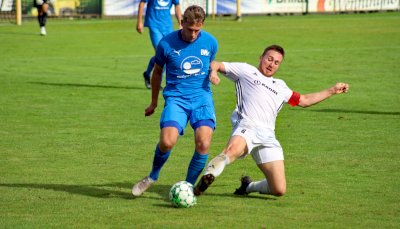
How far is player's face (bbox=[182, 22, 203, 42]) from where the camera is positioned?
10.2m

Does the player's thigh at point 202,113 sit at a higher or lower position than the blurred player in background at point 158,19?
lower

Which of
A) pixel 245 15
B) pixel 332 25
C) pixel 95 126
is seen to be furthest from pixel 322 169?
pixel 245 15

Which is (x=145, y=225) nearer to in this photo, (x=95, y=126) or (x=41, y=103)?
(x=95, y=126)

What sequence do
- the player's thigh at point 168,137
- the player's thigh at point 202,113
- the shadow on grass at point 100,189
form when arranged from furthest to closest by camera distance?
the shadow on grass at point 100,189
the player's thigh at point 202,113
the player's thigh at point 168,137

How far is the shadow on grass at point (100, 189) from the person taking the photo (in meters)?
10.7

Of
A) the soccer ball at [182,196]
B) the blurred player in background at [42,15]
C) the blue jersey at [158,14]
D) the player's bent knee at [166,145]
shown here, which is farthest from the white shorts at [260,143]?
the blurred player in background at [42,15]

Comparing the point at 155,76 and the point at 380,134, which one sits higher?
the point at 155,76

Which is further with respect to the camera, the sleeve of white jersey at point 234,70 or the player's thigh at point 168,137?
the sleeve of white jersey at point 234,70

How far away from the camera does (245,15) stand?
5081 cm

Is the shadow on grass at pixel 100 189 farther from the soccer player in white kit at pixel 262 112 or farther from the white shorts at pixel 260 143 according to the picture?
the white shorts at pixel 260 143

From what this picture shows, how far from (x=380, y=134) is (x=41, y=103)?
713 centimetres

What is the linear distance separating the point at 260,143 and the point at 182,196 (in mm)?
1167

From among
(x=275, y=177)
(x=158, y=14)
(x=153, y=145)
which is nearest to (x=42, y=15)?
(x=158, y=14)

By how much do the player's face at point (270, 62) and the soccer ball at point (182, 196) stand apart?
1670 millimetres
